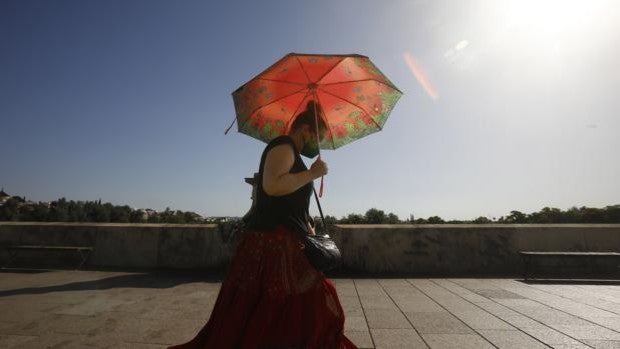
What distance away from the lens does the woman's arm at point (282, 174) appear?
2.09 meters

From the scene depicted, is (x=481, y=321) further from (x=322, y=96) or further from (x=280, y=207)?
(x=280, y=207)

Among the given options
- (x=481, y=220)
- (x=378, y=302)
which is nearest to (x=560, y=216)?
(x=481, y=220)

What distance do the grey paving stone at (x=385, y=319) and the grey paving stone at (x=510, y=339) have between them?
0.83m

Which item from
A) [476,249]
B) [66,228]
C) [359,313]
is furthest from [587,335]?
[66,228]

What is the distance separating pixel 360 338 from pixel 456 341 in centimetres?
93

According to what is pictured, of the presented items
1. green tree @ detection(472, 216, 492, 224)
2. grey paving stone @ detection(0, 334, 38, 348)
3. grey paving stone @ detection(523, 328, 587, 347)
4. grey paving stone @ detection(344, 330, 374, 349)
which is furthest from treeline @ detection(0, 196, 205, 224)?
grey paving stone @ detection(523, 328, 587, 347)

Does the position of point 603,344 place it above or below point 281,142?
below

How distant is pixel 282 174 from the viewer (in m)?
2.10

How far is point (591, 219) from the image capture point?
15477mm

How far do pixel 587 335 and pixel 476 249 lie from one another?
4.69 meters

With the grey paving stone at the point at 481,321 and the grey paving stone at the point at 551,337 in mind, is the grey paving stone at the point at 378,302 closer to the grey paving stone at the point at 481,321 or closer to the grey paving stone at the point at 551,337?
the grey paving stone at the point at 481,321

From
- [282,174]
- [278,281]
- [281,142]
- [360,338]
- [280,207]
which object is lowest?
[360,338]

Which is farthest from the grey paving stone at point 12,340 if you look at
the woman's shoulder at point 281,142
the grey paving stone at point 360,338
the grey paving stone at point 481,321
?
the grey paving stone at point 481,321

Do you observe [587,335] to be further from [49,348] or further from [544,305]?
[49,348]
